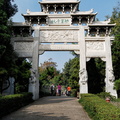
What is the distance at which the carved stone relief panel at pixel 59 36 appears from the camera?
13102mm

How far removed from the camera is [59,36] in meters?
13.2

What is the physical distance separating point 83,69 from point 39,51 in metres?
4.11

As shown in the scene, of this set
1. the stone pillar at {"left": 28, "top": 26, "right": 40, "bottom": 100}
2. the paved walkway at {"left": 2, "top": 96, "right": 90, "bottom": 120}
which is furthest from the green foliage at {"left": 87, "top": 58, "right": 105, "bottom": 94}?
the paved walkway at {"left": 2, "top": 96, "right": 90, "bottom": 120}

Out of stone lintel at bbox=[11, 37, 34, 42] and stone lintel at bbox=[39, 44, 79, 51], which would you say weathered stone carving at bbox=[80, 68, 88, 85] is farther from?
stone lintel at bbox=[11, 37, 34, 42]

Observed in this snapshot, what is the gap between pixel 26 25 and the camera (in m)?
12.9

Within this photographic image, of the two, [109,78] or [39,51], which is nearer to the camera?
[109,78]

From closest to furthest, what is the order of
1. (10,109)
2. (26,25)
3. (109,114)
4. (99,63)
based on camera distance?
(109,114) < (10,109) < (26,25) < (99,63)

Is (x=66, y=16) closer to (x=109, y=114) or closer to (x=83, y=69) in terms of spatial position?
(x=83, y=69)

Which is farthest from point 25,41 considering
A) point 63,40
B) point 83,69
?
point 83,69

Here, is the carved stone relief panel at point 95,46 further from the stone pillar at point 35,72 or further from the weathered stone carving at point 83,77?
the stone pillar at point 35,72

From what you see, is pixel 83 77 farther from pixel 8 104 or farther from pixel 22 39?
pixel 8 104

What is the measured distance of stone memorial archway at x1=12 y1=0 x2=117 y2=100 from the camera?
1284 cm

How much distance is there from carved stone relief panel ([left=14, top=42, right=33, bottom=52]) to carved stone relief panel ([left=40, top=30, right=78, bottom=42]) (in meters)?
1.16

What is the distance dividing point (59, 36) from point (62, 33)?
39 cm
